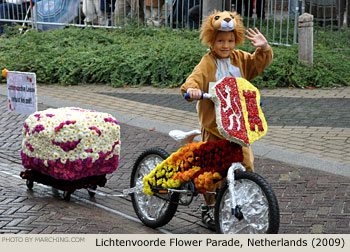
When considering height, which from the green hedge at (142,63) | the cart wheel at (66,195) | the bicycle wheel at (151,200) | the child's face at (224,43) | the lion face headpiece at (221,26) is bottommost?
the cart wheel at (66,195)

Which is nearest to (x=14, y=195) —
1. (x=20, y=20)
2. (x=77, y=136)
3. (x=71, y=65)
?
(x=77, y=136)

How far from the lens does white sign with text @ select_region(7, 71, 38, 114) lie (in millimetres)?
6777

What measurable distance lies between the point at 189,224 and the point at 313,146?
2617 millimetres

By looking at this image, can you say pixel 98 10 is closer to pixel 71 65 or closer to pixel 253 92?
pixel 71 65

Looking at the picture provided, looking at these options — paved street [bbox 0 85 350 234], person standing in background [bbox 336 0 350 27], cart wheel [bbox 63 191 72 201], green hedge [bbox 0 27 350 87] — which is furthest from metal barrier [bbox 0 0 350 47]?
cart wheel [bbox 63 191 72 201]

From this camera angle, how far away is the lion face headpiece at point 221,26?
15.9 feet

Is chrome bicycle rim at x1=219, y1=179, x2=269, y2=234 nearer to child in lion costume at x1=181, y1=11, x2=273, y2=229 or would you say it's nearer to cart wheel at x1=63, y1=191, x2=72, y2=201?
child in lion costume at x1=181, y1=11, x2=273, y2=229

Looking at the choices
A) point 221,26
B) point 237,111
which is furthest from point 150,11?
point 237,111

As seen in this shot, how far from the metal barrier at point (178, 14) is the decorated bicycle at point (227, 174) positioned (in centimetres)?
802

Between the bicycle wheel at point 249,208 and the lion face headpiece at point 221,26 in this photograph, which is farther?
the lion face headpiece at point 221,26

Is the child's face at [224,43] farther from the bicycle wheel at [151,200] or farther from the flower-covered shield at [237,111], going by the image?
the bicycle wheel at [151,200]

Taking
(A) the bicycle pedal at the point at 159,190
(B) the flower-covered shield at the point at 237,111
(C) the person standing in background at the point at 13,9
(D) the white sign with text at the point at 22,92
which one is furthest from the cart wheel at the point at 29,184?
(C) the person standing in background at the point at 13,9

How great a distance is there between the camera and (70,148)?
5547 mm

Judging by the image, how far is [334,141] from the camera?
24.9ft
